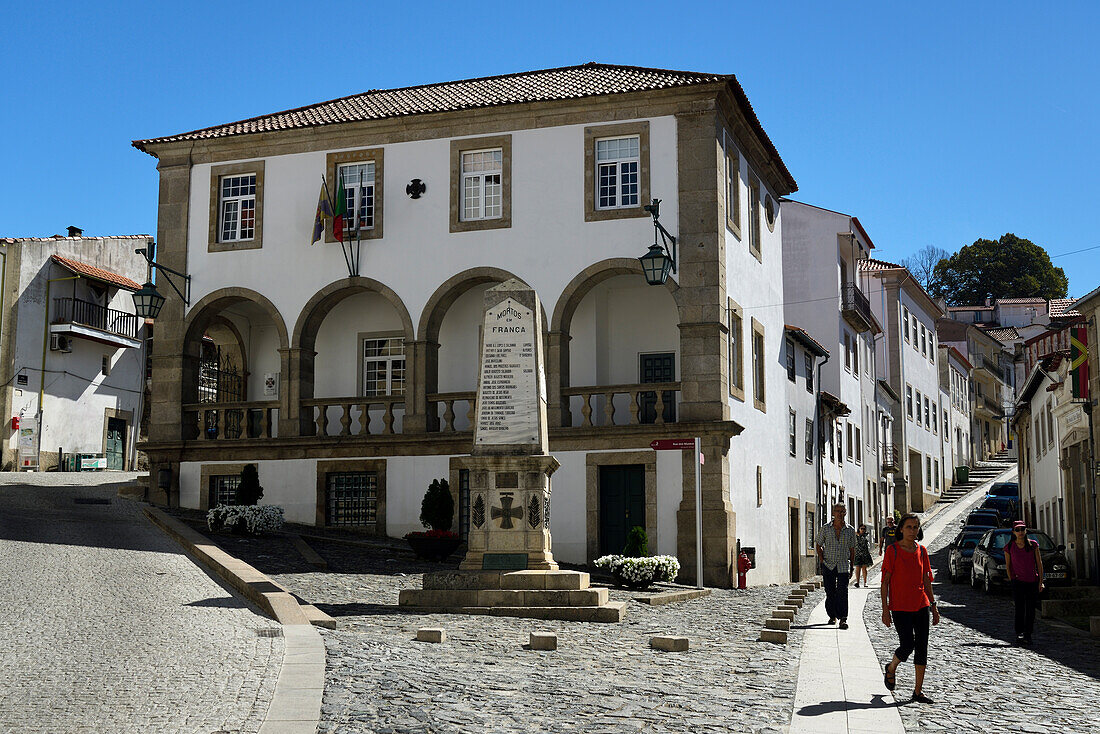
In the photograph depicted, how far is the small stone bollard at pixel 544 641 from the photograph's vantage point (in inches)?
432

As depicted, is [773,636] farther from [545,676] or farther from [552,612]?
[545,676]

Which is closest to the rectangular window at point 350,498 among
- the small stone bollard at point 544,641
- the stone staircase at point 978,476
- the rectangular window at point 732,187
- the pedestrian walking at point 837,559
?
the rectangular window at point 732,187

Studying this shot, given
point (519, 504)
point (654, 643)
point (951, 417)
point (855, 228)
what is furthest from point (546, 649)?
point (951, 417)

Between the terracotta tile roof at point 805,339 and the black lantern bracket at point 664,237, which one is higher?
the black lantern bracket at point 664,237

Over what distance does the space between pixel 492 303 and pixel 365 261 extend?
11.8 meters

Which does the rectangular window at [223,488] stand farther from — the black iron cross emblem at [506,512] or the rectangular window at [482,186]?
the black iron cross emblem at [506,512]

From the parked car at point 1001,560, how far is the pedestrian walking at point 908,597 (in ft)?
44.0

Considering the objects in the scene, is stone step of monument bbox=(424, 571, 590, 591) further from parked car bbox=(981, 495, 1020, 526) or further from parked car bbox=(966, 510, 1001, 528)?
parked car bbox=(981, 495, 1020, 526)

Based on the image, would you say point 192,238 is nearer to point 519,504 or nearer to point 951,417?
point 519,504

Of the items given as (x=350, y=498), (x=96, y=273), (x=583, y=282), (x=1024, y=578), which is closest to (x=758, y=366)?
(x=583, y=282)

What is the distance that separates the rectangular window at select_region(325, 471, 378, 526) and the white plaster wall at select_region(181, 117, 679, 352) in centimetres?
364

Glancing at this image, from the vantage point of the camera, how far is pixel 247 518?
22.1 metres

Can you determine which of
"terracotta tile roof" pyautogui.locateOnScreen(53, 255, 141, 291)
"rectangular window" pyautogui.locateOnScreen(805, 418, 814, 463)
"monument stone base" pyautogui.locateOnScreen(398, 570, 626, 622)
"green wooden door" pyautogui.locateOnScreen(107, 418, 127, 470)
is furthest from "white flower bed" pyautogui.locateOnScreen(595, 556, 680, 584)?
"green wooden door" pyautogui.locateOnScreen(107, 418, 127, 470)

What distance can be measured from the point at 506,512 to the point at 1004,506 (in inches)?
1494
